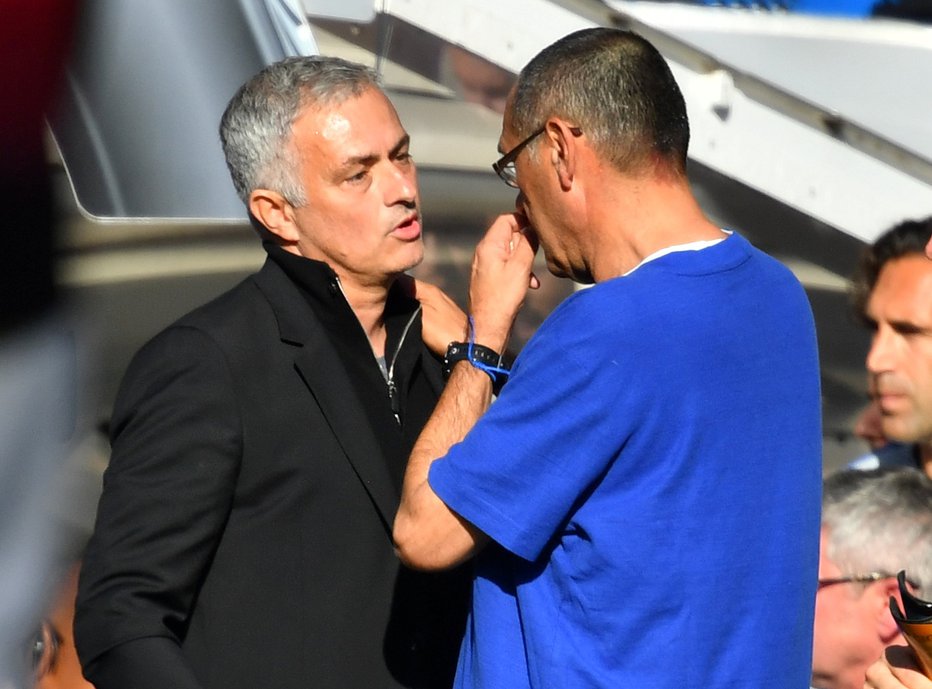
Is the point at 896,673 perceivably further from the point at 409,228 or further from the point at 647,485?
the point at 409,228

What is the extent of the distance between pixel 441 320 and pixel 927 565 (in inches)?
34.7

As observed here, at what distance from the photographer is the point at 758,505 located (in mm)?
1790

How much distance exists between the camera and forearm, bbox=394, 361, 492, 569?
1.79 m

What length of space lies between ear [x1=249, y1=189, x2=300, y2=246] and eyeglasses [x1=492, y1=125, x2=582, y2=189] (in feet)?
1.33

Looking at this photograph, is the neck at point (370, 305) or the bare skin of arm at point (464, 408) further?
the neck at point (370, 305)

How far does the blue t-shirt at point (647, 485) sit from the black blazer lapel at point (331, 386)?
0.33 metres

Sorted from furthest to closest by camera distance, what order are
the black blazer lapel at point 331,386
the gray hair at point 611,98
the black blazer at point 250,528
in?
the black blazer lapel at point 331,386 → the black blazer at point 250,528 → the gray hair at point 611,98

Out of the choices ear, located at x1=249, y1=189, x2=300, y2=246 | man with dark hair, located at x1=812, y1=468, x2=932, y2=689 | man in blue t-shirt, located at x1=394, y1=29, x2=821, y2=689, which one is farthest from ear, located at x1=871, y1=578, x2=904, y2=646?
ear, located at x1=249, y1=189, x2=300, y2=246

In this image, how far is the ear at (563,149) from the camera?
1.84 m

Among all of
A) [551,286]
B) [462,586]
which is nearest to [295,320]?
[462,586]

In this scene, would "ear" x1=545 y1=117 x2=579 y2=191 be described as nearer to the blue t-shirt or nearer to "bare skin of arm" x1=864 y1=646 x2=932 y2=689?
the blue t-shirt

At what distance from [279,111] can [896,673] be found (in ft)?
4.17

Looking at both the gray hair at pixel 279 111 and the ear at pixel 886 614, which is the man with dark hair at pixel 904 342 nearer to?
the ear at pixel 886 614

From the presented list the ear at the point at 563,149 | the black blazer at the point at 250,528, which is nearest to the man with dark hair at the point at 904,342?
the black blazer at the point at 250,528
